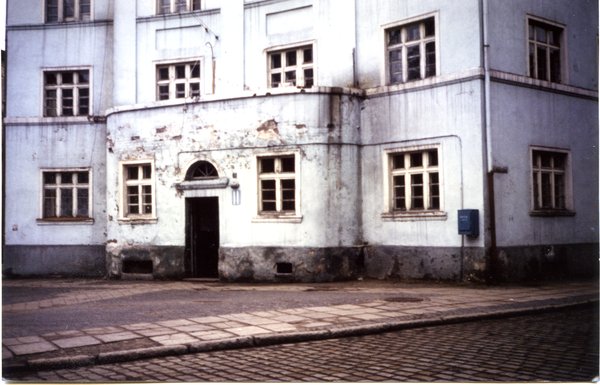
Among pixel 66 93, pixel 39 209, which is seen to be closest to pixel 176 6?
pixel 66 93

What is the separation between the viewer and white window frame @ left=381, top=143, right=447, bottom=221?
43.4 ft

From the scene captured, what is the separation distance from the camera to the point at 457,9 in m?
13.0

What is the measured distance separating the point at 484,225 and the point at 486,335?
5931 millimetres

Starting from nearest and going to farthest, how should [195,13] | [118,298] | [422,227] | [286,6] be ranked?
[118,298], [422,227], [286,6], [195,13]

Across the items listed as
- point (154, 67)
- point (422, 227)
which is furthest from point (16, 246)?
point (422, 227)

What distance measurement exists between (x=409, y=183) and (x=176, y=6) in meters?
8.22

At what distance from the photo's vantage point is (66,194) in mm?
17453

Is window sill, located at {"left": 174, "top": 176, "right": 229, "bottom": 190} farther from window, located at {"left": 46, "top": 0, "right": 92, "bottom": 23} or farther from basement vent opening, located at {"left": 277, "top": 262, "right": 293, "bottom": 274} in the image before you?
window, located at {"left": 46, "top": 0, "right": 92, "bottom": 23}

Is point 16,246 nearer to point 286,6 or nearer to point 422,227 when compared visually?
point 286,6

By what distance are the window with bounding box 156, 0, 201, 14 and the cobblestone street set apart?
1216cm

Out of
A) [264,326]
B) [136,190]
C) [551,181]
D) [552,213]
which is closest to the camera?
[264,326]

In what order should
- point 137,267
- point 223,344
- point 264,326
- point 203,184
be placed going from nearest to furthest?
1. point 223,344
2. point 264,326
3. point 203,184
4. point 137,267

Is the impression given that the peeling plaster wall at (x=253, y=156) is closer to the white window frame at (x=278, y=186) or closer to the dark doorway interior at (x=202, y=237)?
the white window frame at (x=278, y=186)

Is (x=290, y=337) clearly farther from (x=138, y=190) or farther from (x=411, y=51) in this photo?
(x=138, y=190)
